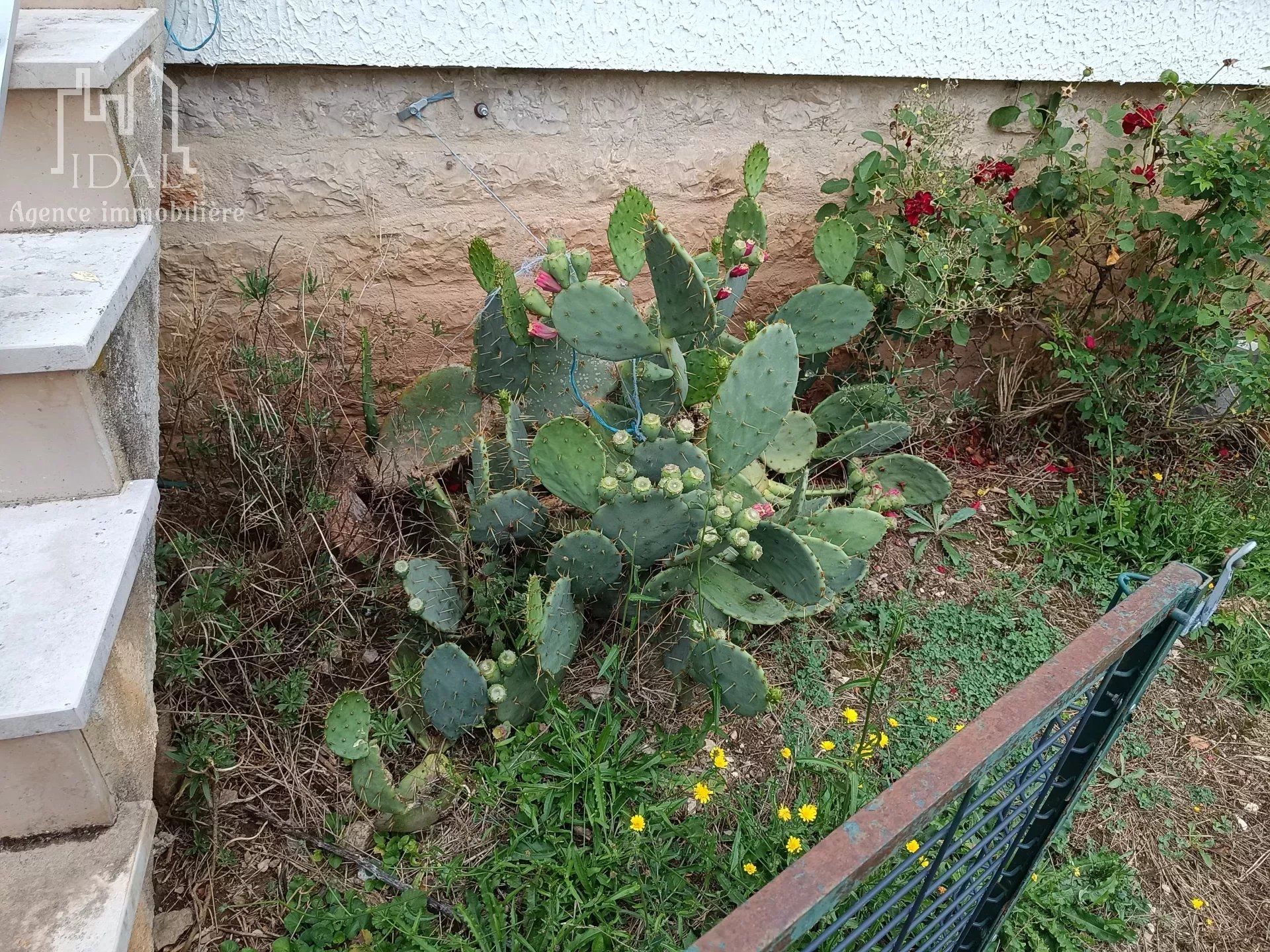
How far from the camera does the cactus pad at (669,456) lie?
2.02m

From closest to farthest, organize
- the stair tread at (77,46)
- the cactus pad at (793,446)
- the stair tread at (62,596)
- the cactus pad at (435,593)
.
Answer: the stair tread at (62,596) → the stair tread at (77,46) → the cactus pad at (435,593) → the cactus pad at (793,446)

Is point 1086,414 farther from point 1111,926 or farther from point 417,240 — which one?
point 417,240

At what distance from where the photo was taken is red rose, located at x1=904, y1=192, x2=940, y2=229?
9.02 feet

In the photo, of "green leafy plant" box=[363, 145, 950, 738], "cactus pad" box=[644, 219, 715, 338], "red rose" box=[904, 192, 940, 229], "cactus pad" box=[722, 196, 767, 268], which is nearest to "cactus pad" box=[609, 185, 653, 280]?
"green leafy plant" box=[363, 145, 950, 738]

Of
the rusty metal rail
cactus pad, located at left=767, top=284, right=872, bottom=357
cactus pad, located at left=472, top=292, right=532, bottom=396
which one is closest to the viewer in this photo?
the rusty metal rail

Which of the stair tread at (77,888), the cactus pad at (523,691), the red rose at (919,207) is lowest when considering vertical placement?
the cactus pad at (523,691)

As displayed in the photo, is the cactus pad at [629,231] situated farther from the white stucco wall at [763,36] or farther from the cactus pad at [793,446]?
the cactus pad at [793,446]

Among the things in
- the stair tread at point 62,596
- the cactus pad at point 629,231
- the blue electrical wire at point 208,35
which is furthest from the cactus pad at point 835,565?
the blue electrical wire at point 208,35

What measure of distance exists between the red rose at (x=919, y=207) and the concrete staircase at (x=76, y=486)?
6.88ft

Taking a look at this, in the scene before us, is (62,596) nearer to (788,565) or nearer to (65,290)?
(65,290)

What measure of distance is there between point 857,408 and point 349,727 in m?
1.80

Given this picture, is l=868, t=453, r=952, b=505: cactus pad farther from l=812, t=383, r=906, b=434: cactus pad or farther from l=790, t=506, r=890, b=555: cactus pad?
l=790, t=506, r=890, b=555: cactus pad

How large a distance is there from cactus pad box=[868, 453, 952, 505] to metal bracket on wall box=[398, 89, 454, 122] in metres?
1.67

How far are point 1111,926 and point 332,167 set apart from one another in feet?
8.75
